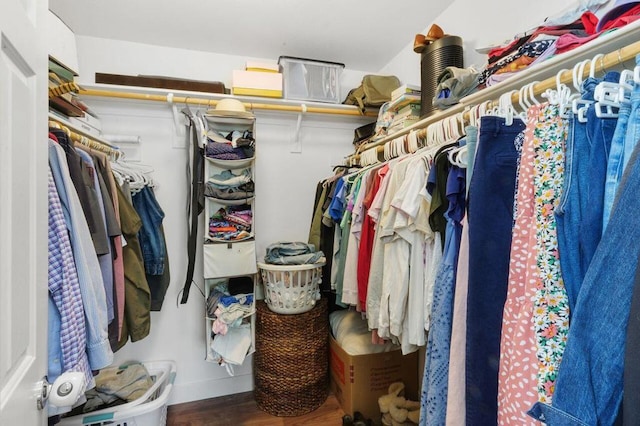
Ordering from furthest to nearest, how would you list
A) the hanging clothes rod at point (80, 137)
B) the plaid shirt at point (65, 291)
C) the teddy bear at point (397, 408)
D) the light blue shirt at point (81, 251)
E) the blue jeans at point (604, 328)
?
the teddy bear at point (397, 408), the hanging clothes rod at point (80, 137), the light blue shirt at point (81, 251), the plaid shirt at point (65, 291), the blue jeans at point (604, 328)

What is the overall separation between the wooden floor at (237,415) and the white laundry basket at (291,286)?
606 millimetres

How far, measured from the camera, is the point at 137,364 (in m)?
1.83

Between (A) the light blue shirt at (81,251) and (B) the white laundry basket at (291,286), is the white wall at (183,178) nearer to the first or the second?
(B) the white laundry basket at (291,286)

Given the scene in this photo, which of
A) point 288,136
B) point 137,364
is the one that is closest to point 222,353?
point 137,364

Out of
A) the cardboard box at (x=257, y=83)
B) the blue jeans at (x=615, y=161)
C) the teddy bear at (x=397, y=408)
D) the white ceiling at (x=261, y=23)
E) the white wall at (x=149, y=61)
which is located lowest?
the teddy bear at (x=397, y=408)

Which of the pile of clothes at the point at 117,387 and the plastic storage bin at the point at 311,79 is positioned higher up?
the plastic storage bin at the point at 311,79

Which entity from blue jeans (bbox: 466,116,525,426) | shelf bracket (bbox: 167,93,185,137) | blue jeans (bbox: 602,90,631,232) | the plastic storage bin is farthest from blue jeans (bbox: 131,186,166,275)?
blue jeans (bbox: 602,90,631,232)

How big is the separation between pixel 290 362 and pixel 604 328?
5.34 feet

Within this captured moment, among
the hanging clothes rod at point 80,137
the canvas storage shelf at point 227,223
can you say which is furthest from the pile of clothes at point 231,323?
the hanging clothes rod at point 80,137

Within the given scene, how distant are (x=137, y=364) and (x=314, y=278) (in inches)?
46.0

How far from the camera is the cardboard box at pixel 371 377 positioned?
5.70 feet

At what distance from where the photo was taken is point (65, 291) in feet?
2.64

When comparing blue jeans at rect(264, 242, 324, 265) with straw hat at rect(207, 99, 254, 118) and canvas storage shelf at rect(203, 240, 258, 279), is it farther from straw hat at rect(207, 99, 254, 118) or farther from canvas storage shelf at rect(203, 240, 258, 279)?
straw hat at rect(207, 99, 254, 118)

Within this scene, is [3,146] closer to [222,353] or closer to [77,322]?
[77,322]
